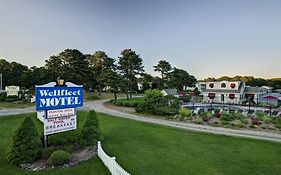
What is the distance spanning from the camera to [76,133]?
11109mm

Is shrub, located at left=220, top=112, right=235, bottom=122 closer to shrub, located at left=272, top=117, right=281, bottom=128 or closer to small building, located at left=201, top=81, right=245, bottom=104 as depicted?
shrub, located at left=272, top=117, right=281, bottom=128

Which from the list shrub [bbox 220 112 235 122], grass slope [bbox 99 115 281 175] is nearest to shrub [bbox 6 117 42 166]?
grass slope [bbox 99 115 281 175]

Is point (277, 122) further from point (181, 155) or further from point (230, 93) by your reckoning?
point (230, 93)

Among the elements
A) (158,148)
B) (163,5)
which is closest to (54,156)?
(158,148)

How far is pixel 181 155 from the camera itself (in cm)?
907

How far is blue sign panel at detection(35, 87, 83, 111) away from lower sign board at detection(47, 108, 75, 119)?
0.55ft

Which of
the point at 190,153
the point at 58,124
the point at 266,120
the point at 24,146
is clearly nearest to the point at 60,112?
the point at 58,124

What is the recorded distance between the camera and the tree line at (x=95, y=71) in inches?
1482

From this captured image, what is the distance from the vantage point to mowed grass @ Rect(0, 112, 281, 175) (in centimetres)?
734

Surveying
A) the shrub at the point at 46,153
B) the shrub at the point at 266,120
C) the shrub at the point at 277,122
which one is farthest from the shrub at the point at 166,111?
the shrub at the point at 46,153

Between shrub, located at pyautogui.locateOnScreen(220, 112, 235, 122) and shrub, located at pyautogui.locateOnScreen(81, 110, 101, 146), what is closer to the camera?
shrub, located at pyautogui.locateOnScreen(81, 110, 101, 146)

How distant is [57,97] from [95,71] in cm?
3808

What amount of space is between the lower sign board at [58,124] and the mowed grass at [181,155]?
2033mm

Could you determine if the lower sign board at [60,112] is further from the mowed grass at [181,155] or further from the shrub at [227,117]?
the shrub at [227,117]
